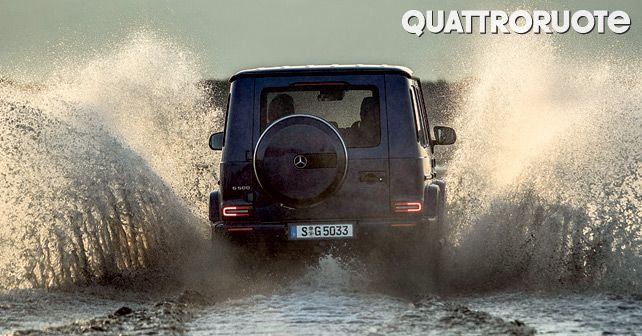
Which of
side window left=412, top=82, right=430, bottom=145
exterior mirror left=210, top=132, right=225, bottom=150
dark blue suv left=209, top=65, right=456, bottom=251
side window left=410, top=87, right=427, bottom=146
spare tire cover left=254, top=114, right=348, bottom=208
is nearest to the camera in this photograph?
spare tire cover left=254, top=114, right=348, bottom=208

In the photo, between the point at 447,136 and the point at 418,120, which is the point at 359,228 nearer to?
the point at 418,120

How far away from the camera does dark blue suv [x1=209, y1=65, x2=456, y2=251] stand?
9.46 meters

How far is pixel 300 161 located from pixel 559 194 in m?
3.34

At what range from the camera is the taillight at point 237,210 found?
9.60 meters

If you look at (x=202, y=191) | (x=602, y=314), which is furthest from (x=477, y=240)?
(x=202, y=191)

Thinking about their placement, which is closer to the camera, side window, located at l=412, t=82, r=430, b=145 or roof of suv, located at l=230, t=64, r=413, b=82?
roof of suv, located at l=230, t=64, r=413, b=82

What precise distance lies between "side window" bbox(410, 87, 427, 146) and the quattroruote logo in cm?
104

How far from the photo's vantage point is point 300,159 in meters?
9.16

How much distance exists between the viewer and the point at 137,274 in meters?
11.5

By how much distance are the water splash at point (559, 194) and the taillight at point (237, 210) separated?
6.97 feet

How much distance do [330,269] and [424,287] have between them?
30.4 inches

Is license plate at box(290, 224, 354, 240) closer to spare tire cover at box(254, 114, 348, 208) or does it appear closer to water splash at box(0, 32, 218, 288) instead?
spare tire cover at box(254, 114, 348, 208)

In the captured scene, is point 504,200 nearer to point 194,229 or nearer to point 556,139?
point 556,139

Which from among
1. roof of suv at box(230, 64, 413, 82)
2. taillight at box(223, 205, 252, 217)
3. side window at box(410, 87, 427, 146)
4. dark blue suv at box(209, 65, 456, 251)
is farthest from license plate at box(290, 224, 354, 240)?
roof of suv at box(230, 64, 413, 82)
